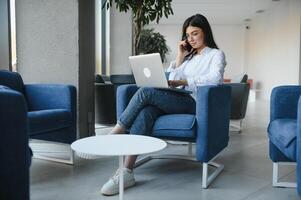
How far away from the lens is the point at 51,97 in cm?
279

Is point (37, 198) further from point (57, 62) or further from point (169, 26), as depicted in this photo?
point (169, 26)

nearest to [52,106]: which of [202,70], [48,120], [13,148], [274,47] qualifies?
[48,120]

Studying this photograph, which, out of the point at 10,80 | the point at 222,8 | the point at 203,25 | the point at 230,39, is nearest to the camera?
the point at 203,25

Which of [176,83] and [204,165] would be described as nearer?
[204,165]

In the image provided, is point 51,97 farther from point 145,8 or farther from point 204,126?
point 145,8

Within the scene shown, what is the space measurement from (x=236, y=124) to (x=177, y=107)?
282 centimetres

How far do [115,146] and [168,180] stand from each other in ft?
3.29

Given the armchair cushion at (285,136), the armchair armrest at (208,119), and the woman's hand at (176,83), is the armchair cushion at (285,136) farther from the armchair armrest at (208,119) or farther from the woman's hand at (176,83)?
the woman's hand at (176,83)

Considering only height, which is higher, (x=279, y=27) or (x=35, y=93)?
(x=279, y=27)

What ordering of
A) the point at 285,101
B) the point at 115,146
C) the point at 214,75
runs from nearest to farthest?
the point at 115,146
the point at 285,101
the point at 214,75

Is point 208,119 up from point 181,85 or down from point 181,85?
down

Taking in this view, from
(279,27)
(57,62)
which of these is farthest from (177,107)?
(279,27)

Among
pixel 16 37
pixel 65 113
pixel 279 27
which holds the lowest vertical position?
pixel 65 113

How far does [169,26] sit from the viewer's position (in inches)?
499
